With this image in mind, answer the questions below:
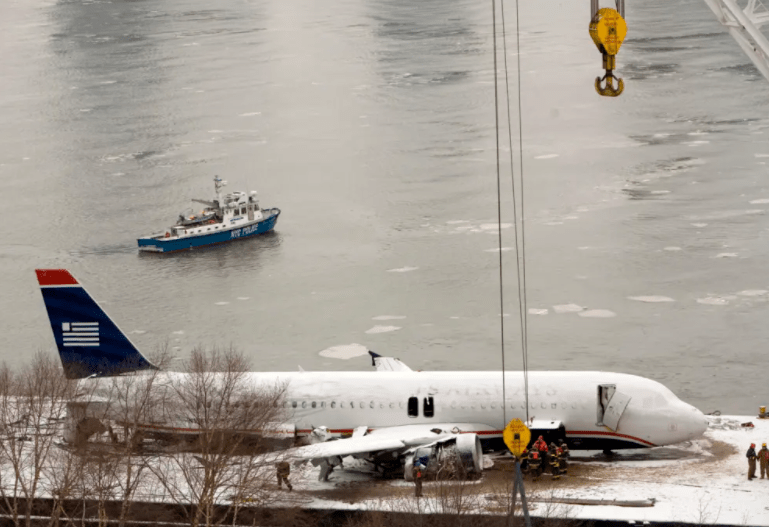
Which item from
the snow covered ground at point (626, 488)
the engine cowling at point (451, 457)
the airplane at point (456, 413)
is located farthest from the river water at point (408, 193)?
the engine cowling at point (451, 457)

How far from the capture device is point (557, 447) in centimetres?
4706

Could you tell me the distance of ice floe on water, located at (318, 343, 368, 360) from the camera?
7338cm

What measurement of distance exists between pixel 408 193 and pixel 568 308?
28625 millimetres

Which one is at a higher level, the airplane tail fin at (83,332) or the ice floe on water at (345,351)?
the airplane tail fin at (83,332)

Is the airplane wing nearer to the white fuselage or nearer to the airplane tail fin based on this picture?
the white fuselage

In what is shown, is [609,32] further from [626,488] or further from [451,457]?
[451,457]

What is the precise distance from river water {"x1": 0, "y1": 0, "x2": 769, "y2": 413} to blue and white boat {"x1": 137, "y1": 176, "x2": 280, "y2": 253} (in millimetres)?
1314

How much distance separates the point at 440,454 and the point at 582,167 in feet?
225

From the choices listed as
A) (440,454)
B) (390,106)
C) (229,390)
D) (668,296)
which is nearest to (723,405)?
(668,296)

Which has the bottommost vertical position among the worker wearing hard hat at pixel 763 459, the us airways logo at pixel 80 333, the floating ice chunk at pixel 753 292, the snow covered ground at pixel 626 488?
the floating ice chunk at pixel 753 292

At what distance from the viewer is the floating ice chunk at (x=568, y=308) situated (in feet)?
258

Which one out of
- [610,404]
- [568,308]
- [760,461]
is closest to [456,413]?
[610,404]

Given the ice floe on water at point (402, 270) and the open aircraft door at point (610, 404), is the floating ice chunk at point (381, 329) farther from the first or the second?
the open aircraft door at point (610, 404)

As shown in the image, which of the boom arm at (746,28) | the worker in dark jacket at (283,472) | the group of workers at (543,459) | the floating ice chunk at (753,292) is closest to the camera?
the boom arm at (746,28)
